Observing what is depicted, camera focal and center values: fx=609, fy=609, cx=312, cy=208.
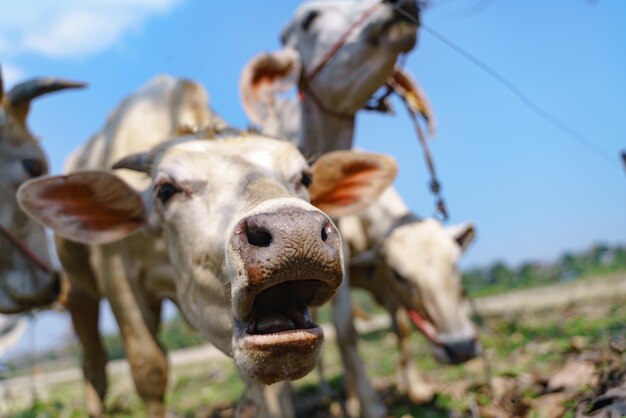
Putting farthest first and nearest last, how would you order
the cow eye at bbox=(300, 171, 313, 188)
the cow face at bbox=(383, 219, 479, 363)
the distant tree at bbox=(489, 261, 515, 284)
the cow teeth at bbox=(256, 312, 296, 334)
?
1. the distant tree at bbox=(489, 261, 515, 284)
2. the cow face at bbox=(383, 219, 479, 363)
3. the cow eye at bbox=(300, 171, 313, 188)
4. the cow teeth at bbox=(256, 312, 296, 334)

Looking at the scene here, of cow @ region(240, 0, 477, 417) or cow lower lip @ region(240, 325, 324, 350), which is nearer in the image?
cow lower lip @ region(240, 325, 324, 350)

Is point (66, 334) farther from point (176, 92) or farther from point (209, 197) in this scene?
point (209, 197)

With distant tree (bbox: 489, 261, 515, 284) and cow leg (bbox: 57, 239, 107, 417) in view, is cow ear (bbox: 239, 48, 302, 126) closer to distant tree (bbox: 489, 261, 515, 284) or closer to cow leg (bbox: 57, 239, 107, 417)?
cow leg (bbox: 57, 239, 107, 417)

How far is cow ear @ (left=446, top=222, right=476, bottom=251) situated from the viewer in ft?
19.0

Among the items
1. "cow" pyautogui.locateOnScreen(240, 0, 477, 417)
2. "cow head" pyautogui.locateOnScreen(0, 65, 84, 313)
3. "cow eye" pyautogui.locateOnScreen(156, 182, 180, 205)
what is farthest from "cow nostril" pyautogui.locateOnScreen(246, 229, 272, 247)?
"cow" pyautogui.locateOnScreen(240, 0, 477, 417)

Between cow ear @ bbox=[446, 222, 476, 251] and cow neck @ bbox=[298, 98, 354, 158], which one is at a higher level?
cow neck @ bbox=[298, 98, 354, 158]

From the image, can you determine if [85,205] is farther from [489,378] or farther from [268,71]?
[489,378]

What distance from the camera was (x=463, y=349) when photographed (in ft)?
15.1

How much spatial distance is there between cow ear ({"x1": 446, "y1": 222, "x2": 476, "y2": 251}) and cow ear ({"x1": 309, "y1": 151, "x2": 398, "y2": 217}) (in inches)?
88.1

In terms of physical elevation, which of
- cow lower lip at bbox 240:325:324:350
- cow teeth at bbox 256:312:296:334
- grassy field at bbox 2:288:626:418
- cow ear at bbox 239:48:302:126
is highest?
cow ear at bbox 239:48:302:126

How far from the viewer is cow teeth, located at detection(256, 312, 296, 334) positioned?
2.21 m

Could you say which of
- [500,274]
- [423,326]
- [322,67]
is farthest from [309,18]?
[500,274]

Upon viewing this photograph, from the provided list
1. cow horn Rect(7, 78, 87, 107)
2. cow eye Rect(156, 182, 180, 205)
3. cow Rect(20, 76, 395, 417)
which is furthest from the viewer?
cow horn Rect(7, 78, 87, 107)

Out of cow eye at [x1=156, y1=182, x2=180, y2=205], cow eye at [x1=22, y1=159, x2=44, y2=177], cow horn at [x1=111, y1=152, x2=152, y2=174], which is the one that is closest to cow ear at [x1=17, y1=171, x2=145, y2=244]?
cow horn at [x1=111, y1=152, x2=152, y2=174]
